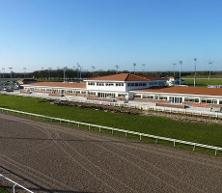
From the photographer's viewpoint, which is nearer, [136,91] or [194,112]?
[194,112]

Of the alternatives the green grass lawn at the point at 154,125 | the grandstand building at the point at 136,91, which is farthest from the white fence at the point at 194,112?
the grandstand building at the point at 136,91

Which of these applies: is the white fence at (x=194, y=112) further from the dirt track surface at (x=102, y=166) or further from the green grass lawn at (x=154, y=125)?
the dirt track surface at (x=102, y=166)

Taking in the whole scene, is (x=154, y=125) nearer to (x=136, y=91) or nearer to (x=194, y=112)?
(x=194, y=112)

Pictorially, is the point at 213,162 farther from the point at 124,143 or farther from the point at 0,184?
the point at 0,184

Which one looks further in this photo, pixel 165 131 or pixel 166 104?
pixel 166 104

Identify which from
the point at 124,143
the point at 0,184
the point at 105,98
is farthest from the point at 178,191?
the point at 105,98

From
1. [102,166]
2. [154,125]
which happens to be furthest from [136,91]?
[102,166]

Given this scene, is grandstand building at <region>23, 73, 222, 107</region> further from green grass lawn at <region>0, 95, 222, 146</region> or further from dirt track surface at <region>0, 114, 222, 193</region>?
dirt track surface at <region>0, 114, 222, 193</region>

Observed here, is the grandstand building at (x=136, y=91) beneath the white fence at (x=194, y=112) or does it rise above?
above
